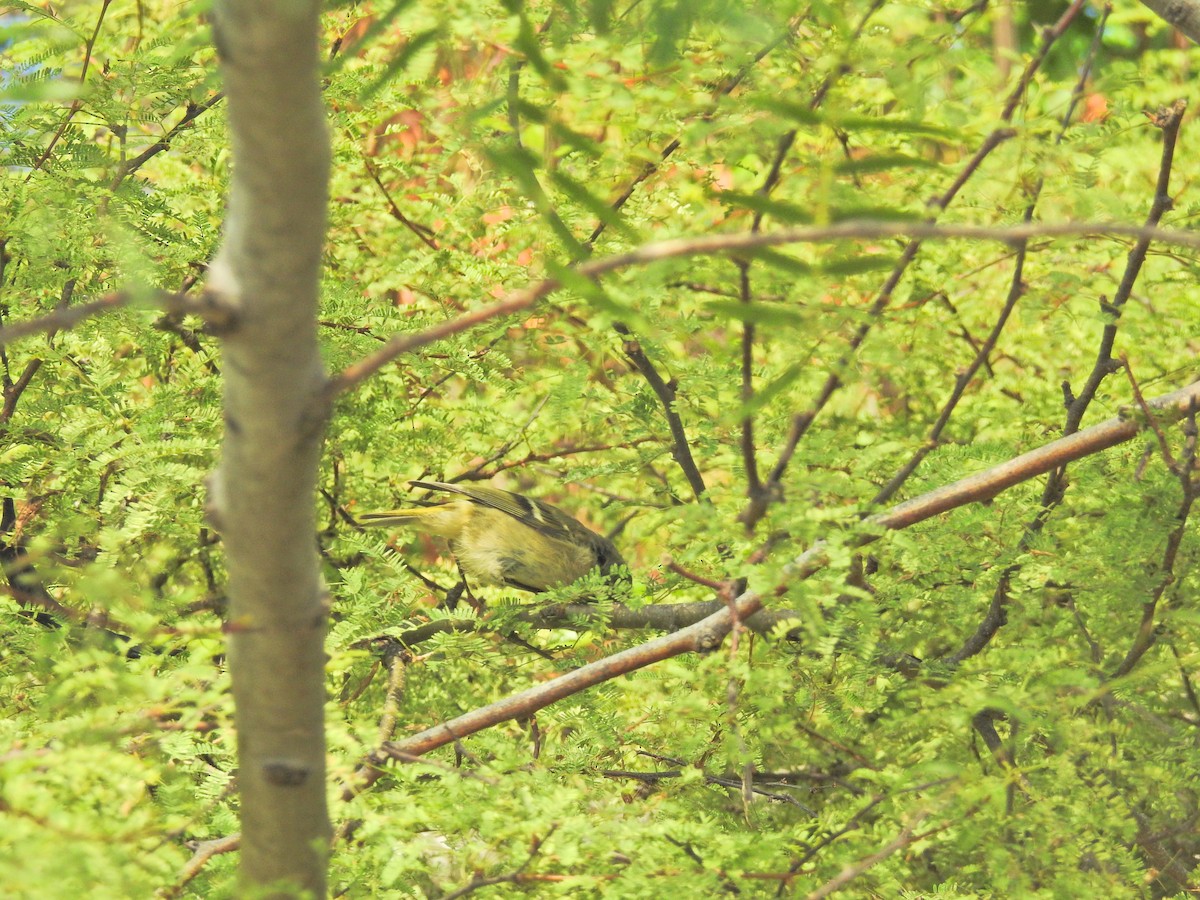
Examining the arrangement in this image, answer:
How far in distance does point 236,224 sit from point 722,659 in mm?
1212

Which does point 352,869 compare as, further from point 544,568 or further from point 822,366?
point 544,568

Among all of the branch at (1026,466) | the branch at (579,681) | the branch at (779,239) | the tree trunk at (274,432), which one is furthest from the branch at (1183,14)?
the tree trunk at (274,432)

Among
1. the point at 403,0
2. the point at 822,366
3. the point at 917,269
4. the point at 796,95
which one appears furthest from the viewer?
the point at 917,269

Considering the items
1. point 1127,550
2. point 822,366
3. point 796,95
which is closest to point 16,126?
point 796,95

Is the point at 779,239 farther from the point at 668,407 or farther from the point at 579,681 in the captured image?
the point at 668,407

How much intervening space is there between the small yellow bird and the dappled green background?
203mm

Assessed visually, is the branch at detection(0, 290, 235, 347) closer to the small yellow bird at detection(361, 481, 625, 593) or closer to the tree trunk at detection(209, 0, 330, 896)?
the tree trunk at detection(209, 0, 330, 896)

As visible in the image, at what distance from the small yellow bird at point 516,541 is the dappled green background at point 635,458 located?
0.67 ft

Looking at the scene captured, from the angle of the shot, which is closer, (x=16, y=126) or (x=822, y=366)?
(x=822, y=366)

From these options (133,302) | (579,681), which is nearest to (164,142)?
(579,681)

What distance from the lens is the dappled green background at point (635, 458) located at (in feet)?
4.15

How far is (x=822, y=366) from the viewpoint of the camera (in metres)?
1.40

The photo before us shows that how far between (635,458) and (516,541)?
1.26 m

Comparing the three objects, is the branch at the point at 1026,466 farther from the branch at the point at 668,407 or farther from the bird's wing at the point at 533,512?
the bird's wing at the point at 533,512
